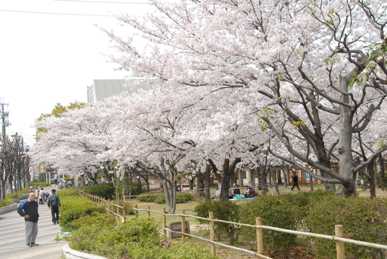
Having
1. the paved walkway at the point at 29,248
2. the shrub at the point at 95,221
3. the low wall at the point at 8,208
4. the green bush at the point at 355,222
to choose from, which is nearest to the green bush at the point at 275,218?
the green bush at the point at 355,222

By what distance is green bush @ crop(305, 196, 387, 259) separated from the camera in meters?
6.51

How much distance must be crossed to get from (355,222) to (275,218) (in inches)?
102

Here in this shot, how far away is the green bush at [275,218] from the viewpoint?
894cm

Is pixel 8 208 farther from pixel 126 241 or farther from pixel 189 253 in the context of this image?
pixel 189 253

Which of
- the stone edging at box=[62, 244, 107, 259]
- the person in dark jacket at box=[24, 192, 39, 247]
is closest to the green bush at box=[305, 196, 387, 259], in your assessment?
the stone edging at box=[62, 244, 107, 259]

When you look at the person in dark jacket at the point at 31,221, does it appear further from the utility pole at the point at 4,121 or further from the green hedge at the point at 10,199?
the utility pole at the point at 4,121

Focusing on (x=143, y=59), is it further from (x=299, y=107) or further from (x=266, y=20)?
(x=299, y=107)

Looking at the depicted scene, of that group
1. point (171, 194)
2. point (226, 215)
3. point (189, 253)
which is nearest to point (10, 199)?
point (171, 194)

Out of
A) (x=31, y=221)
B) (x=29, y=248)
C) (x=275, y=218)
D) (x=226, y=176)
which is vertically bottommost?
(x=29, y=248)

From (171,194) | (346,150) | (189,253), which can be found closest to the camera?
(189,253)

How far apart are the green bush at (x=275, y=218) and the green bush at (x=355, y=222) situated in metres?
1.71

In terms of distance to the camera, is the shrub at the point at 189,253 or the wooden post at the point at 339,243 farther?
the shrub at the point at 189,253

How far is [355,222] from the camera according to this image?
660cm

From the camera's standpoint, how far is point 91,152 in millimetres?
33312
